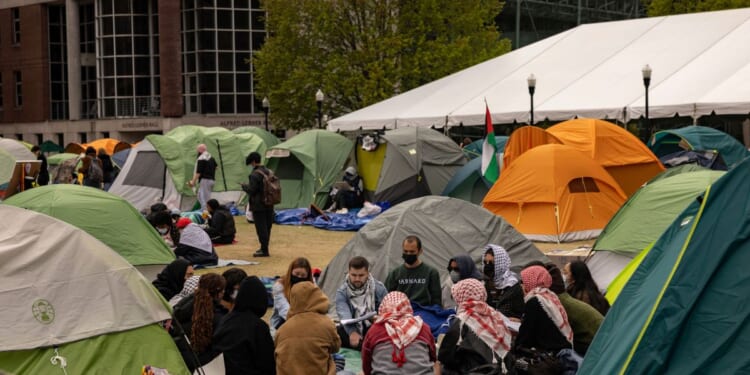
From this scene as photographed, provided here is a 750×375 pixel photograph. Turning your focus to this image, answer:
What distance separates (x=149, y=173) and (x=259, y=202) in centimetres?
916

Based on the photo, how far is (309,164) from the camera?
23.3m

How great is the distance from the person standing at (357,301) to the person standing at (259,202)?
6.20 meters

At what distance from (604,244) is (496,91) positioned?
16.2 m

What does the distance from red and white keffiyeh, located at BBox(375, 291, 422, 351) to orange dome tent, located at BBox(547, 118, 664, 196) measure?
13.2 meters

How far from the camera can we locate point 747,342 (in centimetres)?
495

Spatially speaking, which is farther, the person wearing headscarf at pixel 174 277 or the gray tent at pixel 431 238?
the gray tent at pixel 431 238

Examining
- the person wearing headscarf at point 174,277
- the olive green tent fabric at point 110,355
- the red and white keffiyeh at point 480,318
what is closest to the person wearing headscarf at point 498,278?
the red and white keffiyeh at point 480,318

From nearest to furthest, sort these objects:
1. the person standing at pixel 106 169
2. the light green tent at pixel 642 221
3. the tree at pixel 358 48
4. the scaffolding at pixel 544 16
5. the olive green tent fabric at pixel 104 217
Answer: the light green tent at pixel 642 221 → the olive green tent fabric at pixel 104 217 → the person standing at pixel 106 169 → the tree at pixel 358 48 → the scaffolding at pixel 544 16

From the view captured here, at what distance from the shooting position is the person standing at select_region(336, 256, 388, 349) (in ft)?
30.3

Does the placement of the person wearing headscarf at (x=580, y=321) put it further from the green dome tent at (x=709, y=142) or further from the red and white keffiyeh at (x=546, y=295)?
the green dome tent at (x=709, y=142)

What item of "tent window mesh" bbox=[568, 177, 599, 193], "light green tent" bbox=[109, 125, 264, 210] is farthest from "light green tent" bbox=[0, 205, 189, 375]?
"light green tent" bbox=[109, 125, 264, 210]

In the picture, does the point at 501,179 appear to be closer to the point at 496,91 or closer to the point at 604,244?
the point at 604,244


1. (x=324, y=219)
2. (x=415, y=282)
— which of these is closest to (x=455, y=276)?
(x=415, y=282)

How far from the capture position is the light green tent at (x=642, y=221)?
11.9 meters
